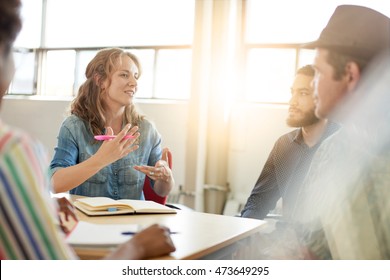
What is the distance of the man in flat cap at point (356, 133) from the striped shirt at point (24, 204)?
0.70 m

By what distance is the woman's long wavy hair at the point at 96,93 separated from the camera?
1.61 meters

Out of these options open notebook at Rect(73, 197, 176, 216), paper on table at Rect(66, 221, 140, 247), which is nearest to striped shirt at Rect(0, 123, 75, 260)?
paper on table at Rect(66, 221, 140, 247)

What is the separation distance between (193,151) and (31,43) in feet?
3.88

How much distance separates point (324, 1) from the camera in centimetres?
157

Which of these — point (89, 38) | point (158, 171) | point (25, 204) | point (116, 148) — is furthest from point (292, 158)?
point (25, 204)

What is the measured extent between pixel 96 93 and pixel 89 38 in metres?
0.19

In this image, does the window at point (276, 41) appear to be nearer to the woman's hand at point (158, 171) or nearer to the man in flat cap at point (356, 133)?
the man in flat cap at point (356, 133)

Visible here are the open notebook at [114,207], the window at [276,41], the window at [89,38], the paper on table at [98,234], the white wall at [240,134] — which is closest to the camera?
the paper on table at [98,234]

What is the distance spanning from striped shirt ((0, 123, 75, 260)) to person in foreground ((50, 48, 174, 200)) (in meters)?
0.81

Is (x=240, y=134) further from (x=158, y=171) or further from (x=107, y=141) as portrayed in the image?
(x=107, y=141)

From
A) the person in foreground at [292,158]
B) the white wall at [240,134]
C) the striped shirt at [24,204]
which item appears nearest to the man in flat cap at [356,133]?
the person in foreground at [292,158]

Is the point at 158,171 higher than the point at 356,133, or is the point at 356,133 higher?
the point at 356,133

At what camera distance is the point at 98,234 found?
105 cm
